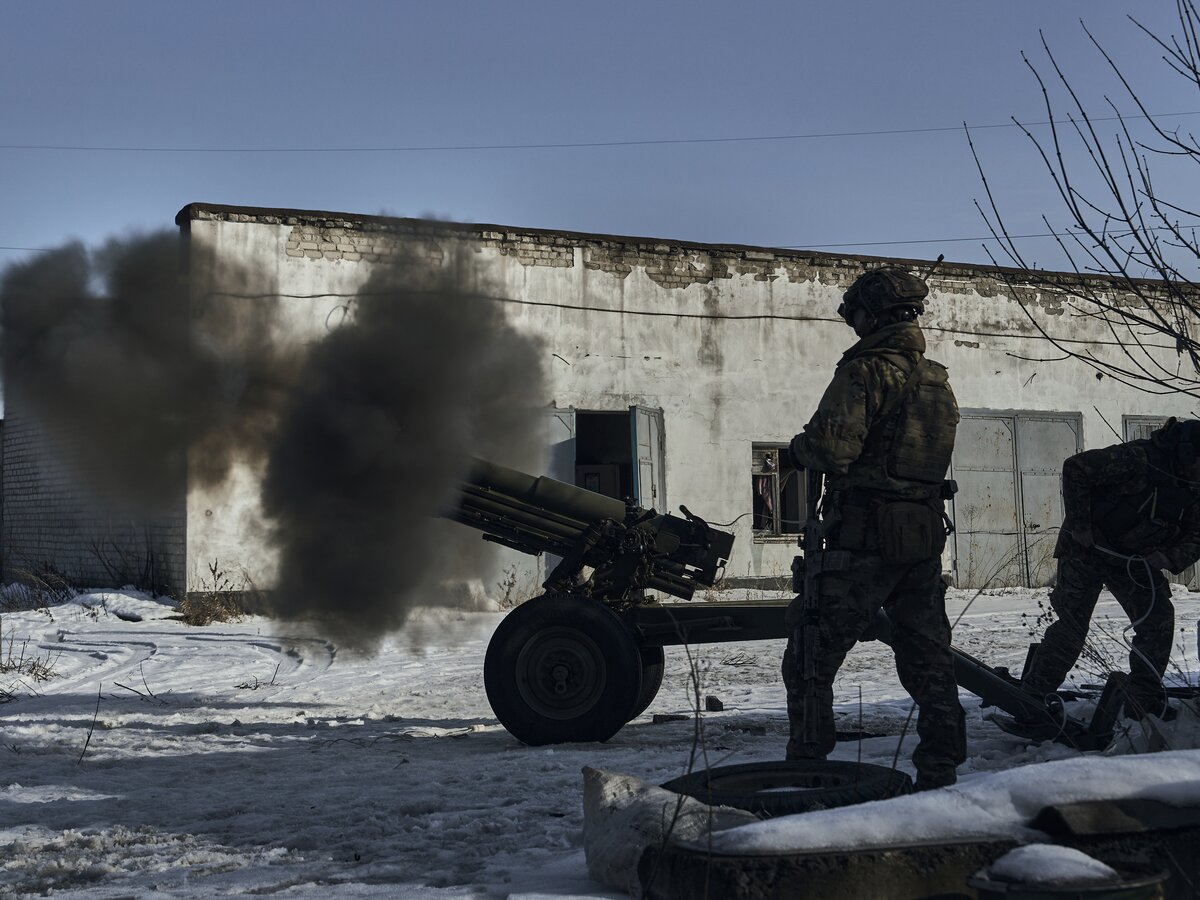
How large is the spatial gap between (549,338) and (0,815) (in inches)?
468

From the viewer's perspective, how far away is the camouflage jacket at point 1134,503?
19.5ft

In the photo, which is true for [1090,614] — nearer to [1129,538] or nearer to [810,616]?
Answer: [1129,538]

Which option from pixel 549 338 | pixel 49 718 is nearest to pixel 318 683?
pixel 49 718

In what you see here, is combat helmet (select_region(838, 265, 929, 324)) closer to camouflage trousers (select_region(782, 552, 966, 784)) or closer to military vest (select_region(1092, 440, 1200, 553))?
camouflage trousers (select_region(782, 552, 966, 784))

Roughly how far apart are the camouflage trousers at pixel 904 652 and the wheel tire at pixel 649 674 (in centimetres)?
212

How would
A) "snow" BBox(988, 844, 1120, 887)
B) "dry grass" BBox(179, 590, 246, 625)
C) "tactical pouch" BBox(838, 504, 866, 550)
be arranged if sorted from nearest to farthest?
"snow" BBox(988, 844, 1120, 887), "tactical pouch" BBox(838, 504, 866, 550), "dry grass" BBox(179, 590, 246, 625)

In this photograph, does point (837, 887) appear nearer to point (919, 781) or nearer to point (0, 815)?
point (919, 781)

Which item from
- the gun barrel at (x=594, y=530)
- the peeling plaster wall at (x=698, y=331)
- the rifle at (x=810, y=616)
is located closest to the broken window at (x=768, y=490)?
the peeling plaster wall at (x=698, y=331)

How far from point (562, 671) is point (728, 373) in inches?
439

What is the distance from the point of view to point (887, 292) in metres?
4.75

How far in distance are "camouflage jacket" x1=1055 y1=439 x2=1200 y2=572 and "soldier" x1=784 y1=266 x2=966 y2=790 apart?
5.46ft

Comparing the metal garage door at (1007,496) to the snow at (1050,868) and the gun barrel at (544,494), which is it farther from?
the snow at (1050,868)

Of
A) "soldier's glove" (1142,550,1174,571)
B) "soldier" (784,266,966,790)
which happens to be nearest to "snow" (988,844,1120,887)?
"soldier" (784,266,966,790)

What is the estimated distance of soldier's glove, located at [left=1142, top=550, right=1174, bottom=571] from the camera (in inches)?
230
